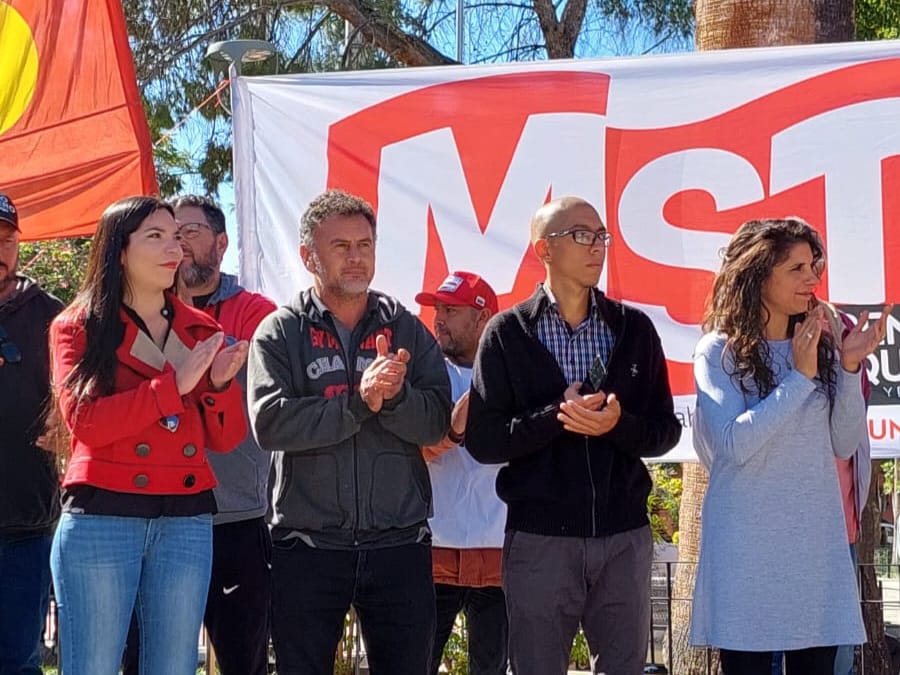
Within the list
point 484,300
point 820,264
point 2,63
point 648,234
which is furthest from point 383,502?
point 2,63

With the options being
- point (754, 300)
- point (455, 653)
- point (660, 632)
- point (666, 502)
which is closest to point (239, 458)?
point (754, 300)

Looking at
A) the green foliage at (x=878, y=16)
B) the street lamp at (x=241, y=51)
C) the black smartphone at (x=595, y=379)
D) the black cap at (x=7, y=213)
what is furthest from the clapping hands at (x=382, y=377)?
the green foliage at (x=878, y=16)

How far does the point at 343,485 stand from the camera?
12.8 feet

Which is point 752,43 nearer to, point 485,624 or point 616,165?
point 616,165

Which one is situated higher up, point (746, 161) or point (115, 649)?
point (746, 161)

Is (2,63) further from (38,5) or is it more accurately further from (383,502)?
(383,502)

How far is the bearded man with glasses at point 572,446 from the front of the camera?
12.3 ft

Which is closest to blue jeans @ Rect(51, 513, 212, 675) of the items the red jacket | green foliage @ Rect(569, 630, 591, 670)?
the red jacket

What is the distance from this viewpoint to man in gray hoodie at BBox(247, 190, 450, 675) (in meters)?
3.82

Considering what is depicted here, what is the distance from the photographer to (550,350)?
3945mm

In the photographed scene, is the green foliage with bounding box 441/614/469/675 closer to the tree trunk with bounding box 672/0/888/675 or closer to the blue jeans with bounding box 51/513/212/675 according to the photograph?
the tree trunk with bounding box 672/0/888/675

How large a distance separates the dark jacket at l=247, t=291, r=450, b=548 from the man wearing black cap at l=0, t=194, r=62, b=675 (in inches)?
35.2

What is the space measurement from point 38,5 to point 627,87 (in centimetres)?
284

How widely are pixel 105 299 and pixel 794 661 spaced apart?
2392 millimetres
